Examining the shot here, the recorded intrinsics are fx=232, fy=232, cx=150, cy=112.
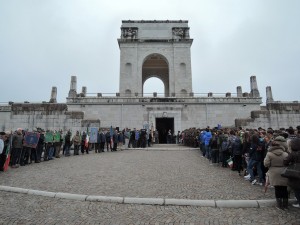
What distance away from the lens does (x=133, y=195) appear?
247 inches

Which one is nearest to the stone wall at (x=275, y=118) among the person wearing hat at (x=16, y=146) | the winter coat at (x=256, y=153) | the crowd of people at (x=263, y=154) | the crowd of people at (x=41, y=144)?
the crowd of people at (x=263, y=154)

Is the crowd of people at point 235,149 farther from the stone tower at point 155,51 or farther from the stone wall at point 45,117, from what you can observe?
the stone tower at point 155,51

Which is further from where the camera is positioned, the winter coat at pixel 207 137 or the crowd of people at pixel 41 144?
the winter coat at pixel 207 137

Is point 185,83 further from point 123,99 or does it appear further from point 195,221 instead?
point 195,221

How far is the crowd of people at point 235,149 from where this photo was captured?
5.55m

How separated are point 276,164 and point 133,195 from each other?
3.73 m

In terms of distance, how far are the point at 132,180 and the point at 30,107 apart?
1793cm

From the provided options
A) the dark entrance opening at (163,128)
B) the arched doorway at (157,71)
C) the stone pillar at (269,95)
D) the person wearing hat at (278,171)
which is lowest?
the person wearing hat at (278,171)

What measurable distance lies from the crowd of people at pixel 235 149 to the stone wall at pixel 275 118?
6.04 metres

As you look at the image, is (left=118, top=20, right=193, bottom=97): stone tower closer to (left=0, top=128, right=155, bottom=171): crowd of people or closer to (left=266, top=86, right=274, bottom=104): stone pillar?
(left=266, top=86, right=274, bottom=104): stone pillar

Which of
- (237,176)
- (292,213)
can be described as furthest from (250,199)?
(237,176)

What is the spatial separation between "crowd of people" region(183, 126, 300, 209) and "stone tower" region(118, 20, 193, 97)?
21.0 metres

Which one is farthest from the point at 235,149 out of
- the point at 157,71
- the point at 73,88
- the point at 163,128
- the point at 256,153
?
the point at 157,71

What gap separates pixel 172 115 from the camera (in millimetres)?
26656
